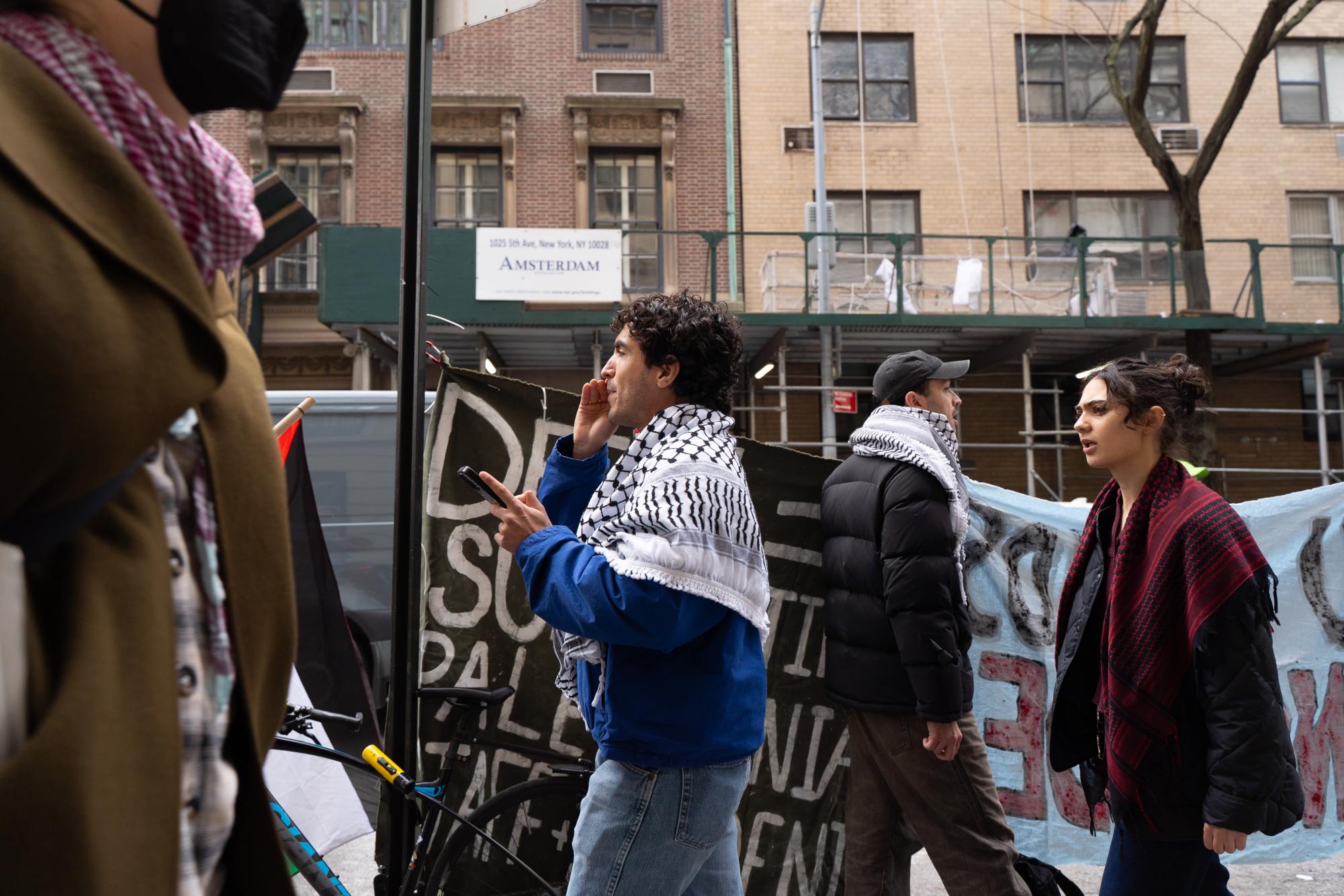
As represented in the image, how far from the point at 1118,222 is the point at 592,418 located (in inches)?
829

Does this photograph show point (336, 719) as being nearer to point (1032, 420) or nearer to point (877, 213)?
point (1032, 420)

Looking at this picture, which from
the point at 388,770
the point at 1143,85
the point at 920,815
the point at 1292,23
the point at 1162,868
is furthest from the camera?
the point at 1143,85

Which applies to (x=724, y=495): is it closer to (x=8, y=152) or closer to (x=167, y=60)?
(x=167, y=60)

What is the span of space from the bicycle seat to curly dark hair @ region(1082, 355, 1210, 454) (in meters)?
2.20

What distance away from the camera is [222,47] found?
3.28 ft

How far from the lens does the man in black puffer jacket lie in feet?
Answer: 11.4

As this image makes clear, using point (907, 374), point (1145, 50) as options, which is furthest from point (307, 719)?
point (1145, 50)

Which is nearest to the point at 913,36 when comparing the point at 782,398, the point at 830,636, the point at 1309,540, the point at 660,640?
the point at 782,398

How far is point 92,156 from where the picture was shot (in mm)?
857

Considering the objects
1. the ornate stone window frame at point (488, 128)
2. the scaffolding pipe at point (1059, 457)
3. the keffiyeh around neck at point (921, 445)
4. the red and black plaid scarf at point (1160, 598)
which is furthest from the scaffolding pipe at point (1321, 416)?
the red and black plaid scarf at point (1160, 598)

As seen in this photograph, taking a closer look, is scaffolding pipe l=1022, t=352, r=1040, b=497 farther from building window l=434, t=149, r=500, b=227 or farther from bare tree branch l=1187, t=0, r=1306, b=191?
building window l=434, t=149, r=500, b=227

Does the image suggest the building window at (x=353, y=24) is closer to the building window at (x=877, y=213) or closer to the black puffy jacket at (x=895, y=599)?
the building window at (x=877, y=213)

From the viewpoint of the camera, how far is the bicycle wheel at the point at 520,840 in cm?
363

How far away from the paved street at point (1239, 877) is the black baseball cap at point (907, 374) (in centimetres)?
225
